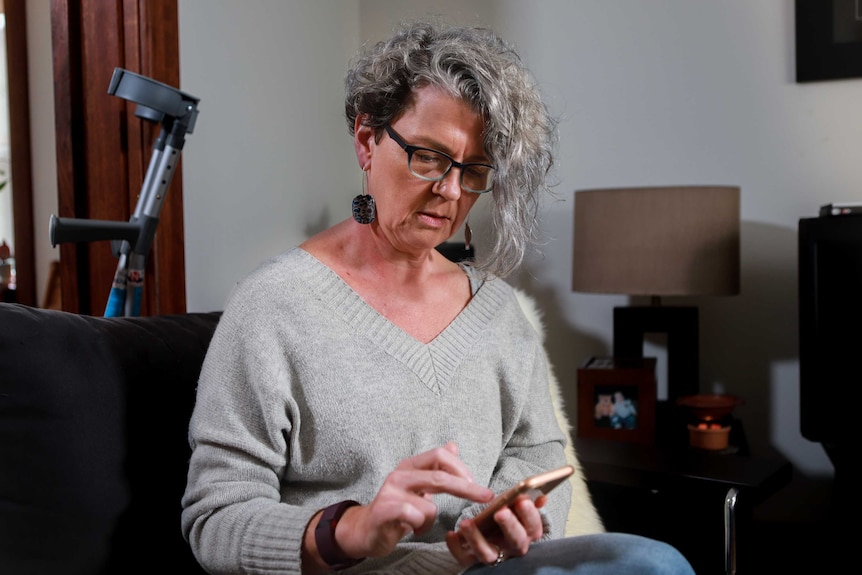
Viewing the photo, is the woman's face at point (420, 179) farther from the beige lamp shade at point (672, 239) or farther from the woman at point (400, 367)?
the beige lamp shade at point (672, 239)

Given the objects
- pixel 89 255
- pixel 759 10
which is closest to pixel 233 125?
pixel 89 255

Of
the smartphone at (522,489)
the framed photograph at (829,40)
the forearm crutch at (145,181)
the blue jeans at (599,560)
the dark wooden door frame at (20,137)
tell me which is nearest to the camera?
the smartphone at (522,489)

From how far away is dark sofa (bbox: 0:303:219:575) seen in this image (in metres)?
0.85

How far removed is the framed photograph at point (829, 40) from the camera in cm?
216

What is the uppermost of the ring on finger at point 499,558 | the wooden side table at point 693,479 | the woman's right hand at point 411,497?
the woman's right hand at point 411,497

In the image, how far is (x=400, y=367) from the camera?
108 centimetres

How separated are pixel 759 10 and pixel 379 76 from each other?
160 cm

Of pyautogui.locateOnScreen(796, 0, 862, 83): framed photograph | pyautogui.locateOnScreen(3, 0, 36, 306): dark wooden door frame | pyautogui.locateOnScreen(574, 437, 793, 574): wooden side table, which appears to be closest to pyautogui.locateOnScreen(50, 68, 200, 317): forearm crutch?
pyautogui.locateOnScreen(574, 437, 793, 574): wooden side table

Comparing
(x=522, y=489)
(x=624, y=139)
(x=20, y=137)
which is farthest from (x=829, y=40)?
(x=20, y=137)

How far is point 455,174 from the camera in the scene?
107cm

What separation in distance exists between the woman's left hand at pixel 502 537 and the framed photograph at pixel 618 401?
45.7 inches

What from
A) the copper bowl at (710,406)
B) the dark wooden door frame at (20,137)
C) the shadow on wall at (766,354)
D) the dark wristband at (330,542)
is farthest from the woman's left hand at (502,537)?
the dark wooden door frame at (20,137)

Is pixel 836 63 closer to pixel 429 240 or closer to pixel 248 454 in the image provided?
pixel 429 240

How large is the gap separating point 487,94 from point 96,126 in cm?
96
